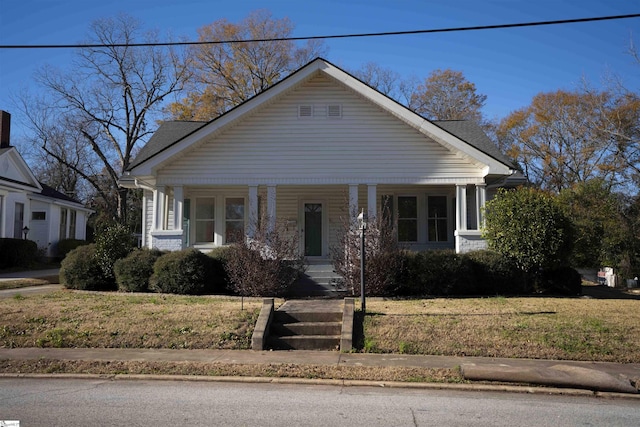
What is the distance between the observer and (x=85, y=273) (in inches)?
622

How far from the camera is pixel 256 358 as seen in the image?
9.54m

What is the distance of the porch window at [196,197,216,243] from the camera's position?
20.3 m

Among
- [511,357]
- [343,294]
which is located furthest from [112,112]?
[511,357]

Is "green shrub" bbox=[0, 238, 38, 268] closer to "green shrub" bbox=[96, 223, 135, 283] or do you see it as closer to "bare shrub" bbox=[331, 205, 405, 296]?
"green shrub" bbox=[96, 223, 135, 283]

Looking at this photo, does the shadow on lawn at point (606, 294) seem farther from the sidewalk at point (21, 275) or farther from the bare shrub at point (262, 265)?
the sidewalk at point (21, 275)

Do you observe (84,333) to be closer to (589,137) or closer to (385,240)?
(385,240)

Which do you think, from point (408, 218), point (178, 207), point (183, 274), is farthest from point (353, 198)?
point (183, 274)

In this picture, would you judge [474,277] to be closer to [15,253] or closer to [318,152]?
[318,152]

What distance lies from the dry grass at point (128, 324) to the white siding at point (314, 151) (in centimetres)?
582

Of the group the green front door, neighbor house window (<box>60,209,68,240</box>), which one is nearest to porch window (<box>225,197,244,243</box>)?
the green front door

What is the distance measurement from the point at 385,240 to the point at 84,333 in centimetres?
753

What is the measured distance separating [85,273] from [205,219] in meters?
5.37

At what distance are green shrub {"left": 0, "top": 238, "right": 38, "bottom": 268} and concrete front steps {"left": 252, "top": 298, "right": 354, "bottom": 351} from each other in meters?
18.7

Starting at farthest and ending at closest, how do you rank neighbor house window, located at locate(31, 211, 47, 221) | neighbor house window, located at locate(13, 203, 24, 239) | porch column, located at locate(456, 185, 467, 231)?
neighbor house window, located at locate(31, 211, 47, 221) → neighbor house window, located at locate(13, 203, 24, 239) → porch column, located at locate(456, 185, 467, 231)
